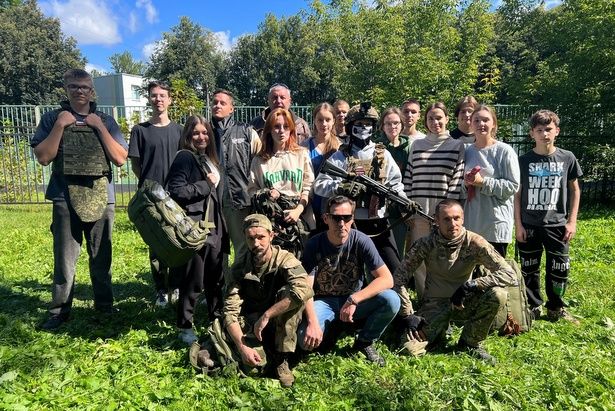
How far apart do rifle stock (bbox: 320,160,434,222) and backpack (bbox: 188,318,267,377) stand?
5.01 feet

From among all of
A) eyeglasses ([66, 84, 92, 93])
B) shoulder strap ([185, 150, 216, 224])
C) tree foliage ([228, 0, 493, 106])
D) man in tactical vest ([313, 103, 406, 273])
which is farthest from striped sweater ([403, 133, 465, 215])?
tree foliage ([228, 0, 493, 106])

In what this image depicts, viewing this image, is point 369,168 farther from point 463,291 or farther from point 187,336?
point 187,336

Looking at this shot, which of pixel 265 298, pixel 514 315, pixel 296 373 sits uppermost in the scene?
pixel 265 298

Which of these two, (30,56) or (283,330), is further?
(30,56)

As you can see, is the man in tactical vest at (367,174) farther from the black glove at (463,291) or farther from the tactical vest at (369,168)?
the black glove at (463,291)

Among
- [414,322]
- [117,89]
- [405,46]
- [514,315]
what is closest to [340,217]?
[414,322]

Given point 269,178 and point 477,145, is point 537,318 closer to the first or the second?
point 477,145

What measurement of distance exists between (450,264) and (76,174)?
3.34 meters

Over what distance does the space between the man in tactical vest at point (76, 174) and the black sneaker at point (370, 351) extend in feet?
8.27

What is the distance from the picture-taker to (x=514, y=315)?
438cm

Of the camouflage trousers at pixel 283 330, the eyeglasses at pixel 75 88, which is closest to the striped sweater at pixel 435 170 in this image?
the camouflage trousers at pixel 283 330

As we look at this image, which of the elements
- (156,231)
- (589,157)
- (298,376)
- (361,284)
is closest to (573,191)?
(361,284)

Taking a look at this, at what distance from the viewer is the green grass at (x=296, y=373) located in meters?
3.27

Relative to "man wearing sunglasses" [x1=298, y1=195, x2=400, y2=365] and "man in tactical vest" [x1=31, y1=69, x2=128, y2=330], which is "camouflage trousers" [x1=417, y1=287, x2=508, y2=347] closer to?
"man wearing sunglasses" [x1=298, y1=195, x2=400, y2=365]
